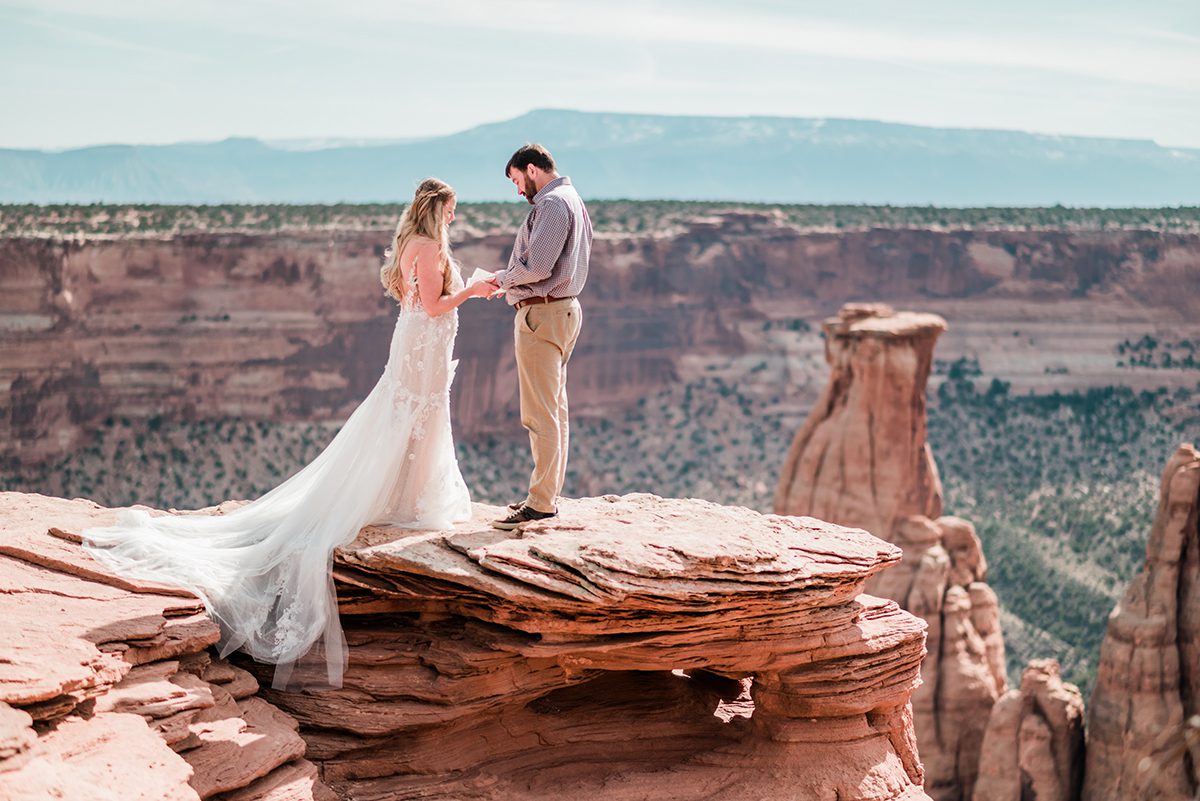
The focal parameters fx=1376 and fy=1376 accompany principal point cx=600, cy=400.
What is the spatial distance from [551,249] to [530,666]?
142 inches

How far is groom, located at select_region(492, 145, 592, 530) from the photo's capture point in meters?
11.4

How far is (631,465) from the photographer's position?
61.2 meters

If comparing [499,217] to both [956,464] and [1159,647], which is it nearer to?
[956,464]

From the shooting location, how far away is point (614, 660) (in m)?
11.7

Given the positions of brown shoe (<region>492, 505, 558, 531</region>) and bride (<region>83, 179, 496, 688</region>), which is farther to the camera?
brown shoe (<region>492, 505, 558, 531</region>)

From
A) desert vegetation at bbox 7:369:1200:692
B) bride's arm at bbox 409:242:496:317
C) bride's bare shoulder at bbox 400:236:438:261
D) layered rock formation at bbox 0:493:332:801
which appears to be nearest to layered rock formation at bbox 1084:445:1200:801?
bride's arm at bbox 409:242:496:317

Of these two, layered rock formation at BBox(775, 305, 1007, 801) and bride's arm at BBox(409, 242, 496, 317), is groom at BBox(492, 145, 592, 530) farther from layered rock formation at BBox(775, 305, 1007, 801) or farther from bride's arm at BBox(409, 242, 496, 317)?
layered rock formation at BBox(775, 305, 1007, 801)

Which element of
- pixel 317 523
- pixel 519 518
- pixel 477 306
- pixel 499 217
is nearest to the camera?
pixel 317 523

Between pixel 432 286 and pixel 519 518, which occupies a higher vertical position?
pixel 432 286

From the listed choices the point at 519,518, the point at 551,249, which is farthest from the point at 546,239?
the point at 519,518

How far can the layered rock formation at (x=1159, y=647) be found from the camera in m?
22.4

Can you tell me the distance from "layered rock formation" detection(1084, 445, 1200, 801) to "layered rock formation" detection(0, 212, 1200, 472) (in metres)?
38.6

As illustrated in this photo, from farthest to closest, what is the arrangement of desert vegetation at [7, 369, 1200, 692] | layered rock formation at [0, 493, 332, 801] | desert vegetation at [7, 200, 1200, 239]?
desert vegetation at [7, 200, 1200, 239] → desert vegetation at [7, 369, 1200, 692] → layered rock formation at [0, 493, 332, 801]

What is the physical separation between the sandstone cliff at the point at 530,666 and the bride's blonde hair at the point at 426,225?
88.2 inches
